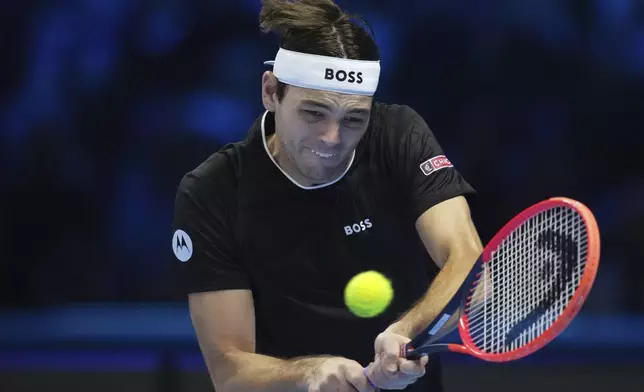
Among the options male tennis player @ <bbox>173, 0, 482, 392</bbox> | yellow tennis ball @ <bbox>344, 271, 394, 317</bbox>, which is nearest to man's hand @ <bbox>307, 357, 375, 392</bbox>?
male tennis player @ <bbox>173, 0, 482, 392</bbox>

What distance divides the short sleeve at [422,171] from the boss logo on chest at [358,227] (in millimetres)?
134

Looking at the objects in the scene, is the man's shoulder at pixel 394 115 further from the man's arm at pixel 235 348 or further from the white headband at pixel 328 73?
the man's arm at pixel 235 348

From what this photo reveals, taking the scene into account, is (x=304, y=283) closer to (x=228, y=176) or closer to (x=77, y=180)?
(x=228, y=176)

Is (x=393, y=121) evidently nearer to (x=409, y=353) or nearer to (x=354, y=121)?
(x=354, y=121)

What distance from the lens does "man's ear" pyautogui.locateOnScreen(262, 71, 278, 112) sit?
3088mm

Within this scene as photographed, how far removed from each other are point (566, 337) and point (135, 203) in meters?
2.13

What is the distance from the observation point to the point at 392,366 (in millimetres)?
2543

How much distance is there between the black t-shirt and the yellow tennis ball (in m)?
0.02

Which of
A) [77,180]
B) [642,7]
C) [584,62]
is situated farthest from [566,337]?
[77,180]

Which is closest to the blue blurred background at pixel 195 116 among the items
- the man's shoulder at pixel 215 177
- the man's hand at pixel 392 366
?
the man's shoulder at pixel 215 177

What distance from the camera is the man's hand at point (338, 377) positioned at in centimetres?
261

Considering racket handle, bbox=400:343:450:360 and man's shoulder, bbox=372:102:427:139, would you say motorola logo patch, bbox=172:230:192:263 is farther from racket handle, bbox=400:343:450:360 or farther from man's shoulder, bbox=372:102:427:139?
racket handle, bbox=400:343:450:360

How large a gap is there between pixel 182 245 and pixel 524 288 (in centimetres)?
103

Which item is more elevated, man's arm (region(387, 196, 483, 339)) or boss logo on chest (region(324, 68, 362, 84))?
boss logo on chest (region(324, 68, 362, 84))
